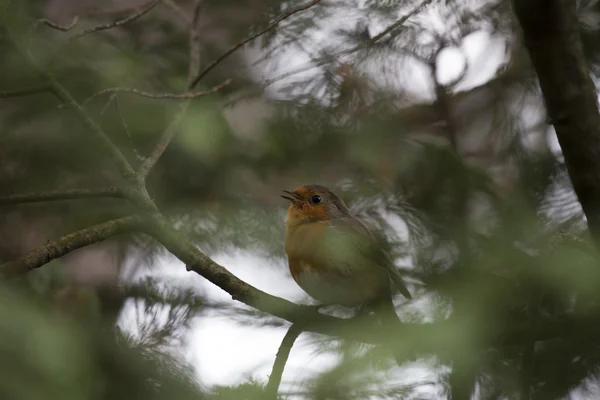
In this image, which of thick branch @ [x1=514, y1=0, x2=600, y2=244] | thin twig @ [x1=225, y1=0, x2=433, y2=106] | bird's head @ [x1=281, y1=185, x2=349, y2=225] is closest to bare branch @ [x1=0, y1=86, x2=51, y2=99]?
thin twig @ [x1=225, y1=0, x2=433, y2=106]

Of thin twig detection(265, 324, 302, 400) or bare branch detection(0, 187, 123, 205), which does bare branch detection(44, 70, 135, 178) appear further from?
thin twig detection(265, 324, 302, 400)

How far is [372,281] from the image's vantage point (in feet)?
10.7

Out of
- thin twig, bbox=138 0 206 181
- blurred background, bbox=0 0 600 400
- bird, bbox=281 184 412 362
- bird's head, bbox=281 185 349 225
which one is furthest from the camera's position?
bird's head, bbox=281 185 349 225

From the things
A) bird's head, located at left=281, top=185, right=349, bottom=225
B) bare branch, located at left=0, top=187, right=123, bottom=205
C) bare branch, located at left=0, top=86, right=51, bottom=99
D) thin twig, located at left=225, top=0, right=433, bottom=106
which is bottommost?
bare branch, located at left=0, top=187, right=123, bottom=205

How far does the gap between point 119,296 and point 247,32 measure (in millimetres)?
1532

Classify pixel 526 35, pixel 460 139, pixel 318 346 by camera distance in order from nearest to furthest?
pixel 318 346
pixel 526 35
pixel 460 139

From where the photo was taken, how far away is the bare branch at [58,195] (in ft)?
6.52

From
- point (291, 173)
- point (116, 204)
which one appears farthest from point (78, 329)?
point (291, 173)

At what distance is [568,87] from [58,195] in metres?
1.40

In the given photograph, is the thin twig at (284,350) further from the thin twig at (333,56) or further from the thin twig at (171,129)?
the thin twig at (333,56)

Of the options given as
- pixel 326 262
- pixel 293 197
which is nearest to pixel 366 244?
pixel 326 262

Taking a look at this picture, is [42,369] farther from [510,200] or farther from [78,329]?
[510,200]

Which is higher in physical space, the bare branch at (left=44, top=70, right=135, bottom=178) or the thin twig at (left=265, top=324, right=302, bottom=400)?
the bare branch at (left=44, top=70, right=135, bottom=178)

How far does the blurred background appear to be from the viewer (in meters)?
1.34
